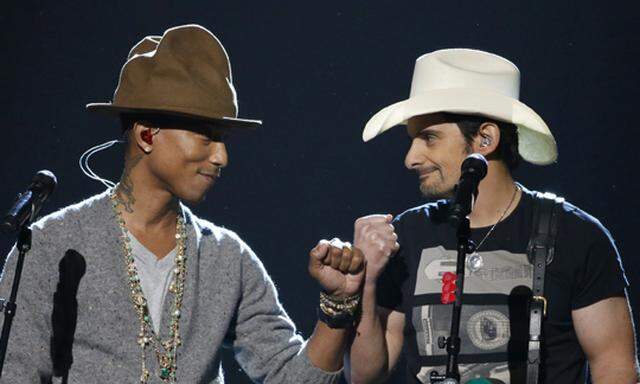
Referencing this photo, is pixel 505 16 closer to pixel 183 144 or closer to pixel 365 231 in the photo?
pixel 365 231

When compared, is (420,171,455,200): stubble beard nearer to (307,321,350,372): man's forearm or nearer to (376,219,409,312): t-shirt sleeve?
(376,219,409,312): t-shirt sleeve

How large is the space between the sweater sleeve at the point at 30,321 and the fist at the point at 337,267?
2.68 feet

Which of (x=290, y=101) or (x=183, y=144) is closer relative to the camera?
(x=183, y=144)

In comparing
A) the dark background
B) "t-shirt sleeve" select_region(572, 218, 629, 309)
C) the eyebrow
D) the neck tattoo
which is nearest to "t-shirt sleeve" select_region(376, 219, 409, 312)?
the eyebrow

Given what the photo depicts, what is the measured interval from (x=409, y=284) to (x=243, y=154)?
1473mm

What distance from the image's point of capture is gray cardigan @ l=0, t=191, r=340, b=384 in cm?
322

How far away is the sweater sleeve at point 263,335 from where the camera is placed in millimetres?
3496

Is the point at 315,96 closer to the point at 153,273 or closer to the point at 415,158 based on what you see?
the point at 415,158

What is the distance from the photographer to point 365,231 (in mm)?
3553

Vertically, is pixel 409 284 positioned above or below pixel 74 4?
below

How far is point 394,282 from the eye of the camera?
384cm

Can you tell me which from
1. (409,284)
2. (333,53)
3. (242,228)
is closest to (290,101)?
(333,53)

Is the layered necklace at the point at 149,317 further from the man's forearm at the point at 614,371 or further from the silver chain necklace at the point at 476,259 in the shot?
the man's forearm at the point at 614,371

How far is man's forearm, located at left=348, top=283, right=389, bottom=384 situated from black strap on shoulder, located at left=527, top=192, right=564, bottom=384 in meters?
0.53
